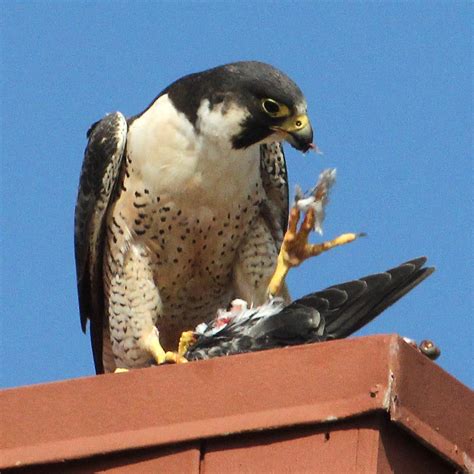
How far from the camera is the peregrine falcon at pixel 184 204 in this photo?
6508mm

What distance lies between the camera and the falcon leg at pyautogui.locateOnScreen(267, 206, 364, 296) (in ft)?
20.1

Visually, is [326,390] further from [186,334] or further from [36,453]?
[186,334]

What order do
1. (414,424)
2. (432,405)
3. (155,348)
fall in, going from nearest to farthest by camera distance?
(414,424), (432,405), (155,348)

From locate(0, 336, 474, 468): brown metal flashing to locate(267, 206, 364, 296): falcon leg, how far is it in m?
1.66

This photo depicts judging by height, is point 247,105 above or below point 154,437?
above

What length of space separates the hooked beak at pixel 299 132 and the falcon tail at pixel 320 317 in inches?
25.8

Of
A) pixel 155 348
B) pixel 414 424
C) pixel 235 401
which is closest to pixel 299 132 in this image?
pixel 155 348

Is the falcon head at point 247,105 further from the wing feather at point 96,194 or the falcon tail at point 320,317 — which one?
the falcon tail at point 320,317

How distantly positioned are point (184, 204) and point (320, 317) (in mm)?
1414

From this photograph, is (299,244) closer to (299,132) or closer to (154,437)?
(299,132)

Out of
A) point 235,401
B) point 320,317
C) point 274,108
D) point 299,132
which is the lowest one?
point 235,401

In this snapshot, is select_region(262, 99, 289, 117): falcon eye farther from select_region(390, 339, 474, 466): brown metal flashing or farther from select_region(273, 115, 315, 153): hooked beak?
select_region(390, 339, 474, 466): brown metal flashing

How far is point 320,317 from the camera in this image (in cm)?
549

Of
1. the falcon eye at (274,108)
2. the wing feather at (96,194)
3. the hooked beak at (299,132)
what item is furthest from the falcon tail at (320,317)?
the wing feather at (96,194)
